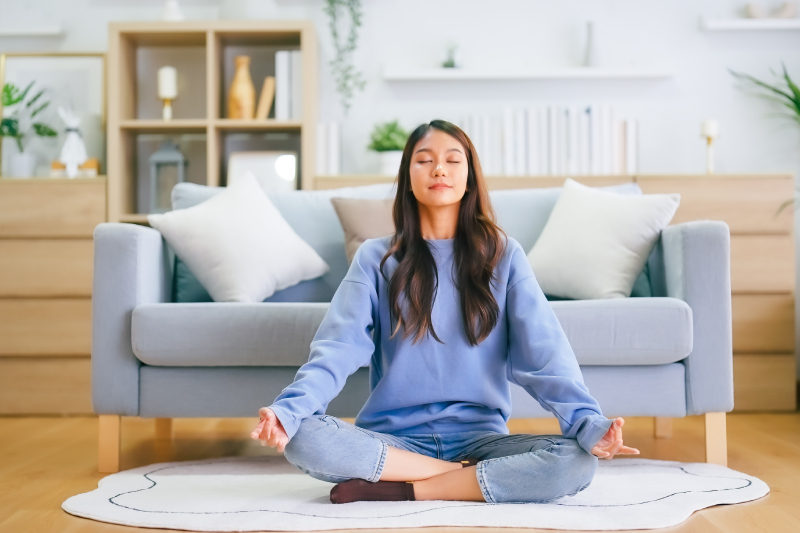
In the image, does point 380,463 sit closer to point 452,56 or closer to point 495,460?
point 495,460

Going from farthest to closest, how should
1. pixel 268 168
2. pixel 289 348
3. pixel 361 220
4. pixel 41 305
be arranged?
pixel 268 168, pixel 41 305, pixel 361 220, pixel 289 348

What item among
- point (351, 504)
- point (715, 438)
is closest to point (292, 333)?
point (351, 504)

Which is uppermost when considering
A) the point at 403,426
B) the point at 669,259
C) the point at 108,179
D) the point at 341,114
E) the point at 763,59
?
the point at 763,59

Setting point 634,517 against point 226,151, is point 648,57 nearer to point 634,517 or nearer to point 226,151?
point 226,151

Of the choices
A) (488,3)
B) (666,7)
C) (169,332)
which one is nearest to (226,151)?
(488,3)

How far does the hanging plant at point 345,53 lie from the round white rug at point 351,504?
87.3 inches

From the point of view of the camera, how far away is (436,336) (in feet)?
4.72

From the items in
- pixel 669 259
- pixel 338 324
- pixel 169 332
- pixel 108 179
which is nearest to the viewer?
pixel 338 324

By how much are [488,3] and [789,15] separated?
1.42 metres

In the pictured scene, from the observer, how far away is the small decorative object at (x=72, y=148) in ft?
10.7

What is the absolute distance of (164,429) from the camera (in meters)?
2.35

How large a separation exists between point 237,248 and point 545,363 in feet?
3.52

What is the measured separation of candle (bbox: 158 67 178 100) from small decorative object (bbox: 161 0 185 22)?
23cm

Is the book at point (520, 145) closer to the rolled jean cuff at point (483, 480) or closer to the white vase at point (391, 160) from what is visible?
the white vase at point (391, 160)
